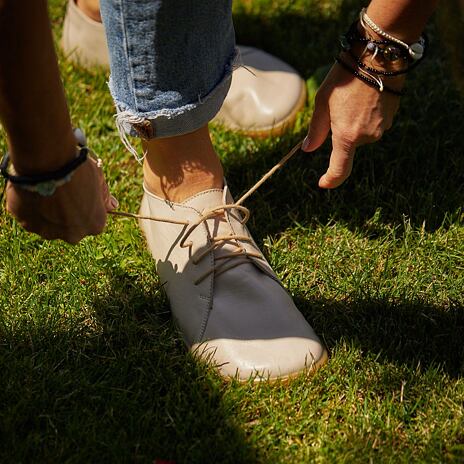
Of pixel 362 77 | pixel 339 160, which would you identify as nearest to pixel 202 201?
pixel 339 160

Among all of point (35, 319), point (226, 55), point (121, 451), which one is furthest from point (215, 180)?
point (121, 451)

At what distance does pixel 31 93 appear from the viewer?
971mm

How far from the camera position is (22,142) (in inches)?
39.3

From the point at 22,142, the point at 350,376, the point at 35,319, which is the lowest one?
the point at 35,319

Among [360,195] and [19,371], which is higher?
[360,195]

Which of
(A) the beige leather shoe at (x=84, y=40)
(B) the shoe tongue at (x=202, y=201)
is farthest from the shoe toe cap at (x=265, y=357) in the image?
(A) the beige leather shoe at (x=84, y=40)

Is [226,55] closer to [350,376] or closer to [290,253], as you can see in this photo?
[290,253]

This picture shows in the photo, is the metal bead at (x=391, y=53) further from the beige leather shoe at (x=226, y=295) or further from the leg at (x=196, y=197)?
the beige leather shoe at (x=226, y=295)

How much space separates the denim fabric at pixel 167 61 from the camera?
4.14ft

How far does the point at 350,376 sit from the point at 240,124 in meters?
0.89

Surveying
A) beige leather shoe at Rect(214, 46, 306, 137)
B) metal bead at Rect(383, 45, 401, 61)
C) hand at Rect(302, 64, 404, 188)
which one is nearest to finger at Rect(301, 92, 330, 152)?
hand at Rect(302, 64, 404, 188)

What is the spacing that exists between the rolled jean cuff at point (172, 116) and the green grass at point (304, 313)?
39cm

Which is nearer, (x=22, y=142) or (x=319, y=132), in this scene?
(x=22, y=142)

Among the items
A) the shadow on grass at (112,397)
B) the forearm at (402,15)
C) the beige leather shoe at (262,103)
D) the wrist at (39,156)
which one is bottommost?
the shadow on grass at (112,397)
